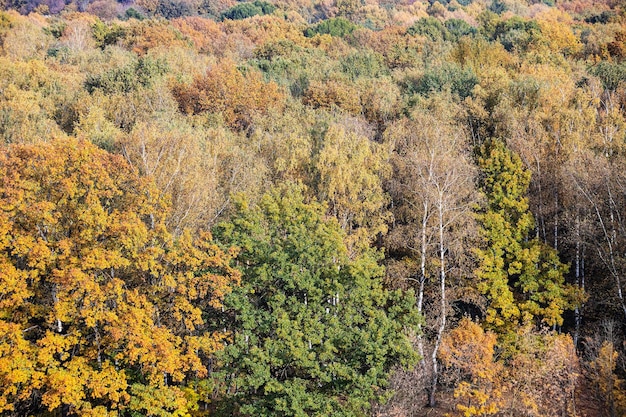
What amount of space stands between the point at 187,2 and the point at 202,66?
7973cm

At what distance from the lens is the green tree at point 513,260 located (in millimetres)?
31906

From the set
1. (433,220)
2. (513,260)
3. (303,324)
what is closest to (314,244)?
(303,324)

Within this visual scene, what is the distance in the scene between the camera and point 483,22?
307ft

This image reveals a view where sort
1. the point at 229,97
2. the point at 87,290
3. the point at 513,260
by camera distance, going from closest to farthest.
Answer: the point at 87,290 → the point at 513,260 → the point at 229,97

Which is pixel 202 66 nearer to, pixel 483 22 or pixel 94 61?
pixel 94 61

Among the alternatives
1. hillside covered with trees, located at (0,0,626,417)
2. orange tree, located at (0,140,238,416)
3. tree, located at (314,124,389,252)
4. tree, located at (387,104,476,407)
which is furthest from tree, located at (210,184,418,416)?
tree, located at (314,124,389,252)

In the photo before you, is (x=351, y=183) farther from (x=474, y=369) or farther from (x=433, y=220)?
(x=474, y=369)

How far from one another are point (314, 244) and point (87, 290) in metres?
9.90

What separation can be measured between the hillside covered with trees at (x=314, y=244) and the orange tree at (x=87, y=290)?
12cm

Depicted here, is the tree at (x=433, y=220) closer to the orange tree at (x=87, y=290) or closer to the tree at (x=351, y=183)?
the tree at (x=351, y=183)

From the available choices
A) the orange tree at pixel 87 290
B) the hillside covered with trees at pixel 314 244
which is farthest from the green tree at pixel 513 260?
the orange tree at pixel 87 290

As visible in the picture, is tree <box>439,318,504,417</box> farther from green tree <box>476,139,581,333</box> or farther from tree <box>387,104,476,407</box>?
green tree <box>476,139,581,333</box>

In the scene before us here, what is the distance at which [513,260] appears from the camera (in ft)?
111

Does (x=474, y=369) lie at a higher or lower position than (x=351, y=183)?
lower
